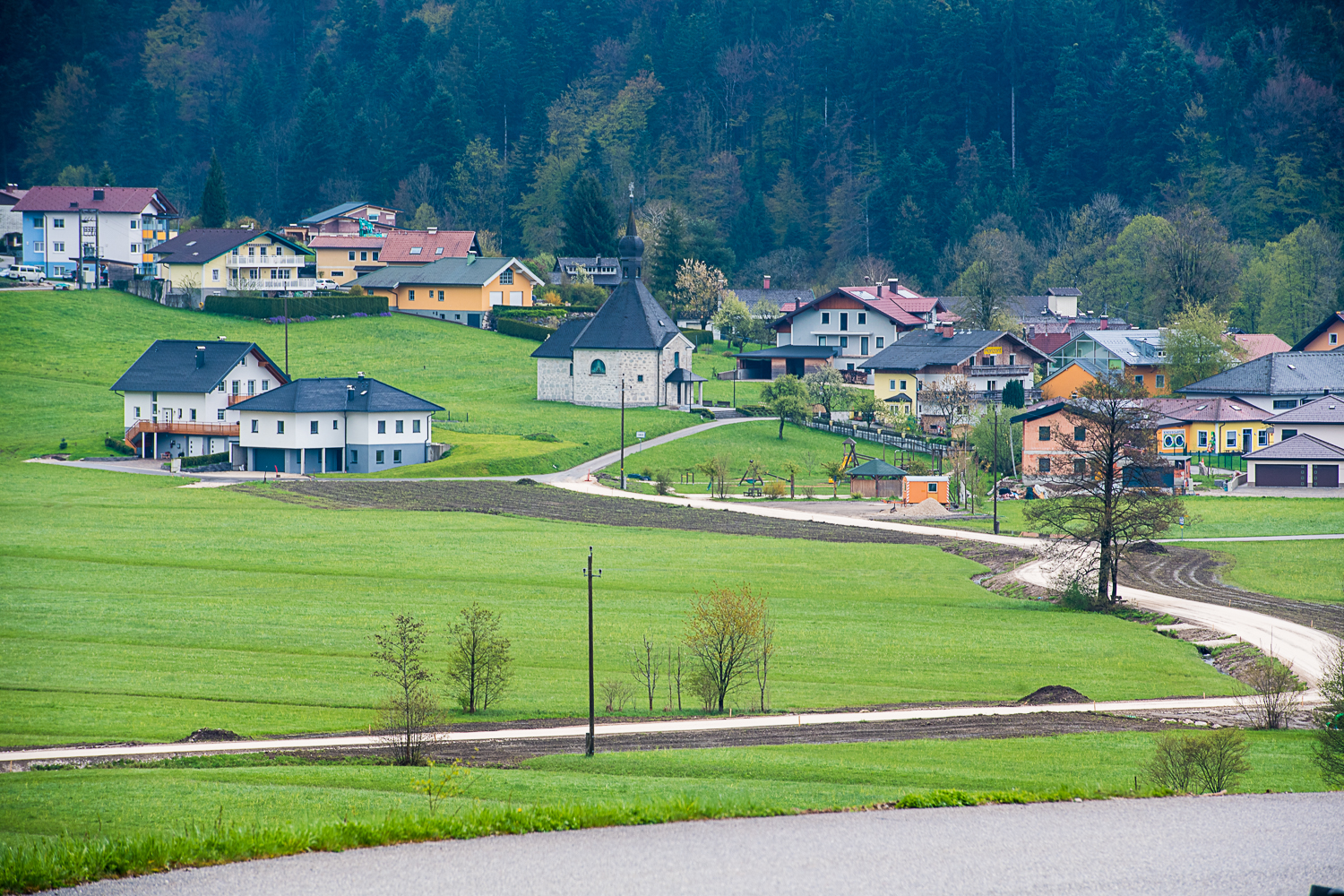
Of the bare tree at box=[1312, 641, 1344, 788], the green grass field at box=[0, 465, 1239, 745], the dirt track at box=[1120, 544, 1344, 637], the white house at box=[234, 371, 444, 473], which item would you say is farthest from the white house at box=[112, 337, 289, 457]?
the bare tree at box=[1312, 641, 1344, 788]

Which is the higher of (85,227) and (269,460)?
(85,227)

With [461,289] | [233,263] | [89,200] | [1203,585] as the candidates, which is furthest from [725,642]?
[89,200]

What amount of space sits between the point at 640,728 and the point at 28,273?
10538 cm

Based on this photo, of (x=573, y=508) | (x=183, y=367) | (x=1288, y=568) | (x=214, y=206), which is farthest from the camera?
(x=214, y=206)

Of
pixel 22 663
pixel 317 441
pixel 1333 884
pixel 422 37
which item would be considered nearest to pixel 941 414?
pixel 317 441

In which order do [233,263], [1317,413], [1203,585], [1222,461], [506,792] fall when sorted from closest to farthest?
[506,792], [1203,585], [1317,413], [1222,461], [233,263]

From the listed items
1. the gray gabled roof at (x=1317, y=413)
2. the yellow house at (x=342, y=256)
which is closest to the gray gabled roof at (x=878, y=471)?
the gray gabled roof at (x=1317, y=413)

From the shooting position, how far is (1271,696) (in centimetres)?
3044

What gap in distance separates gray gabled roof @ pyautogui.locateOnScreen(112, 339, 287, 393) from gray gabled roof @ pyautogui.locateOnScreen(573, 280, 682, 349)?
20.2 meters

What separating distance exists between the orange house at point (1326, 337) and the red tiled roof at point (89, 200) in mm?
92016

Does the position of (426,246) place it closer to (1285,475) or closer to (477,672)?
(1285,475)

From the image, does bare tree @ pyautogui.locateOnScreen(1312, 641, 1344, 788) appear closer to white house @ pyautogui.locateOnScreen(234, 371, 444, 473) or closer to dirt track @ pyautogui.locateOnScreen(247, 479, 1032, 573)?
dirt track @ pyautogui.locateOnScreen(247, 479, 1032, 573)

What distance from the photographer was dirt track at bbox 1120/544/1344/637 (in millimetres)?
41594

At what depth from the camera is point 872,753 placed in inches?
997
